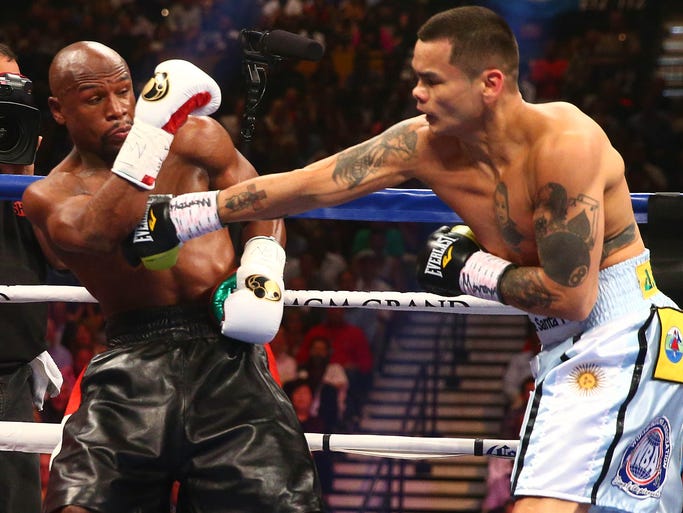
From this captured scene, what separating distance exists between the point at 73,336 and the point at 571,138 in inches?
159

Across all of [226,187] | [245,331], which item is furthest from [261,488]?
[226,187]

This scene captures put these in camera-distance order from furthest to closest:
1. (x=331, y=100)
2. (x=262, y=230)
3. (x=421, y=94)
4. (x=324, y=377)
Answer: (x=331, y=100)
(x=324, y=377)
(x=262, y=230)
(x=421, y=94)

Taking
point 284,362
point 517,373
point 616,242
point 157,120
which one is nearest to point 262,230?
point 157,120

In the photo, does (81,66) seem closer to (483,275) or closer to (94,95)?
(94,95)

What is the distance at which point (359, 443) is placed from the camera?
2377 mm

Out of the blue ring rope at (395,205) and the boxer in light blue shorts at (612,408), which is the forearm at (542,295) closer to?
the boxer in light blue shorts at (612,408)

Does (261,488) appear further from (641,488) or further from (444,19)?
(444,19)

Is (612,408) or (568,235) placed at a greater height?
(568,235)

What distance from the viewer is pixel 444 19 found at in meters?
2.02

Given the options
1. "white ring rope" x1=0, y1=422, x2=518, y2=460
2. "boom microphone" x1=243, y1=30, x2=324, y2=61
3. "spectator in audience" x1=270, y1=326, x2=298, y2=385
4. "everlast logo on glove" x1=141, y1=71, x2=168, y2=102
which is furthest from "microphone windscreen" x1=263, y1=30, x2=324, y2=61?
"spectator in audience" x1=270, y1=326, x2=298, y2=385

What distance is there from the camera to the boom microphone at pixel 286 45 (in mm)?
2203

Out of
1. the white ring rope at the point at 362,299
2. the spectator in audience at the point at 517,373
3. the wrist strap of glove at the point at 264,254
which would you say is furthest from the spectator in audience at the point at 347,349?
the wrist strap of glove at the point at 264,254

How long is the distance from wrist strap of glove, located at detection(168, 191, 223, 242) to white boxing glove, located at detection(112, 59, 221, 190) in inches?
2.7

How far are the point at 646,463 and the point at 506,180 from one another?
62 cm
